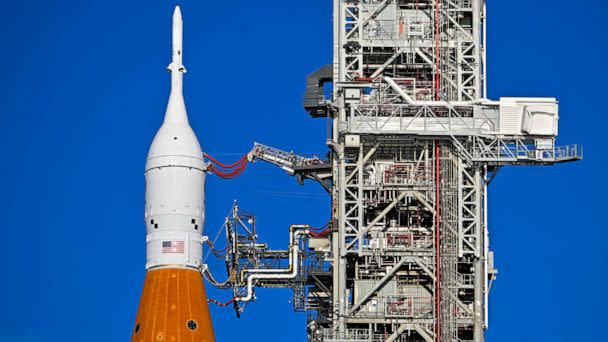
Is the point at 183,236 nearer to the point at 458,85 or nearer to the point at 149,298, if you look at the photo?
the point at 149,298

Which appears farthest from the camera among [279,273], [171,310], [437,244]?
[279,273]

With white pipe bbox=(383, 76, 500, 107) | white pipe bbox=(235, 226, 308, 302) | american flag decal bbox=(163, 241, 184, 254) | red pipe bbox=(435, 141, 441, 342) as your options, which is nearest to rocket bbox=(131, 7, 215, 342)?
american flag decal bbox=(163, 241, 184, 254)

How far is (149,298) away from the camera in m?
132

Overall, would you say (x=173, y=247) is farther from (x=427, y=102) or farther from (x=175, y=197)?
(x=427, y=102)

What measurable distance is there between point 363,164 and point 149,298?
13.8 metres

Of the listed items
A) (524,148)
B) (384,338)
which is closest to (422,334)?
(384,338)

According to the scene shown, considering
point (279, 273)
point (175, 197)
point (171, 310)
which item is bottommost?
point (171, 310)

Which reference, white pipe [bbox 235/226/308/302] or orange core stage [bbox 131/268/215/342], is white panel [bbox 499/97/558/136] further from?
orange core stage [bbox 131/268/215/342]

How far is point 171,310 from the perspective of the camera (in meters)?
132

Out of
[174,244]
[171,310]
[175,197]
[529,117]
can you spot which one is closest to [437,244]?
[529,117]

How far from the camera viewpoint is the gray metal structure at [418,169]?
13375cm

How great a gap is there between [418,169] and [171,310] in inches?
617

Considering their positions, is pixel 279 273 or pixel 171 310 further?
pixel 279 273

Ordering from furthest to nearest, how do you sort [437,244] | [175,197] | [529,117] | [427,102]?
[427,102] → [529,117] → [437,244] → [175,197]
